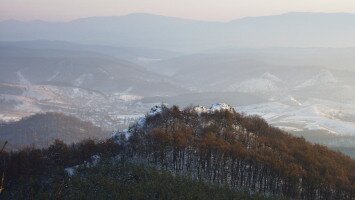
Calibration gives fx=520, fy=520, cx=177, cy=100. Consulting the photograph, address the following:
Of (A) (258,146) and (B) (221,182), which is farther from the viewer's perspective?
(A) (258,146)

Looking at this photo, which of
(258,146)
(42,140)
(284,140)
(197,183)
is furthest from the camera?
(42,140)

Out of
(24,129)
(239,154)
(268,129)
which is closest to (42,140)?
(24,129)

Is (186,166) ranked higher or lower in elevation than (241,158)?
lower

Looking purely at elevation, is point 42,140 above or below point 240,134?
below

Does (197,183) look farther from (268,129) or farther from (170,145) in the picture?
(268,129)

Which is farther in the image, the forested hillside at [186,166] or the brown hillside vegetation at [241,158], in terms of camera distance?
the brown hillside vegetation at [241,158]

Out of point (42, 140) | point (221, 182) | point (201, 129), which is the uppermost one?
point (201, 129)

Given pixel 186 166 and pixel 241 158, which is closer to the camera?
pixel 241 158

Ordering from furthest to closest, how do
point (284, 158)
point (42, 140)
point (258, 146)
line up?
point (42, 140) < point (258, 146) < point (284, 158)
